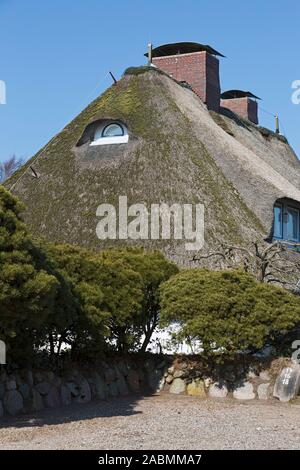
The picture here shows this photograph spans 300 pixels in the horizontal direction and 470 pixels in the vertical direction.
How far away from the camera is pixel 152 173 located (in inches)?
859

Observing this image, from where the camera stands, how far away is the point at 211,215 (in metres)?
20.6

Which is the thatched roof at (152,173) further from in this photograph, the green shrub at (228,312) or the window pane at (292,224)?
the green shrub at (228,312)

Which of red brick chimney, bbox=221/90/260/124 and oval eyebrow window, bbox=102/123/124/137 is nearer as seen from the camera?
A: oval eyebrow window, bbox=102/123/124/137

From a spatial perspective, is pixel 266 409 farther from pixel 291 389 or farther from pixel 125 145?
pixel 125 145

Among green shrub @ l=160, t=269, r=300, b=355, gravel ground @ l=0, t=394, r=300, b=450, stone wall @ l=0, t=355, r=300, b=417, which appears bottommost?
gravel ground @ l=0, t=394, r=300, b=450

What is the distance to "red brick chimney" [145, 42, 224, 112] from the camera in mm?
29781

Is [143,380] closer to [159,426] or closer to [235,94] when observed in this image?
[159,426]

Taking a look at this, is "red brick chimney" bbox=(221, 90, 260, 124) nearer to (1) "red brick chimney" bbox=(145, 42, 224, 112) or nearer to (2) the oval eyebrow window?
(1) "red brick chimney" bbox=(145, 42, 224, 112)

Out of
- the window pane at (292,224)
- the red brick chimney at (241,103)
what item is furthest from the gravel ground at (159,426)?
the red brick chimney at (241,103)

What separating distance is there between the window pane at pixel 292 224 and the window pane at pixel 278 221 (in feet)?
2.26

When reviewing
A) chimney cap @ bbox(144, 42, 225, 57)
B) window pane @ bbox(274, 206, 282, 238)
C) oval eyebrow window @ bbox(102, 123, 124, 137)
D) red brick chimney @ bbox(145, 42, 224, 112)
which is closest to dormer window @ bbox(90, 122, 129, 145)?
oval eyebrow window @ bbox(102, 123, 124, 137)

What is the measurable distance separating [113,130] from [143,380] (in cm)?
1127

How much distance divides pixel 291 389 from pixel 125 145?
464 inches

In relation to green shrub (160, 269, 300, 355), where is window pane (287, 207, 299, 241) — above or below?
above
